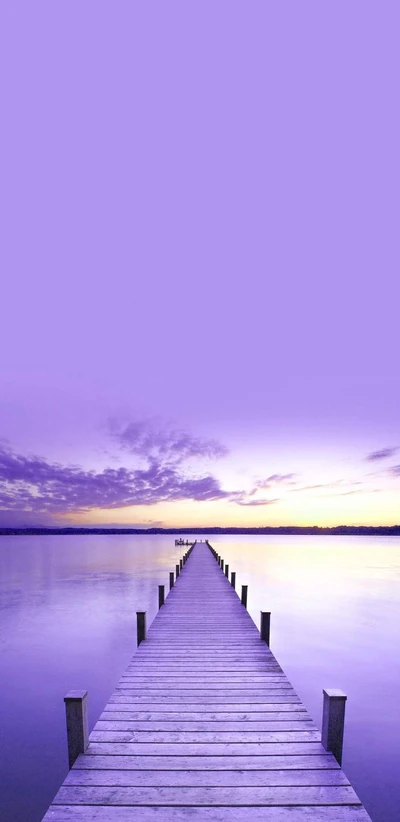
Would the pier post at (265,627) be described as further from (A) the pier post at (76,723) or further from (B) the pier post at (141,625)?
(A) the pier post at (76,723)

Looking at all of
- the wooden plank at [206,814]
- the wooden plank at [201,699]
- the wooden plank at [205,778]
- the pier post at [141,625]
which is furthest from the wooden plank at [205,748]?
the pier post at [141,625]

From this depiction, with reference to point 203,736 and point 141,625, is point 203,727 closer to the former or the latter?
point 203,736

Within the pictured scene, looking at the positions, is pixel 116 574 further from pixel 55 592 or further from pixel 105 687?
pixel 105 687

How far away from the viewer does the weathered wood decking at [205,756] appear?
351 cm

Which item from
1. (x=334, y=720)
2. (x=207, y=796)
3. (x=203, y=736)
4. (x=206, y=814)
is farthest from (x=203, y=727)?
(x=334, y=720)

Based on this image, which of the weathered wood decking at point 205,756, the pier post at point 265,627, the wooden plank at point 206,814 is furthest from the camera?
the pier post at point 265,627

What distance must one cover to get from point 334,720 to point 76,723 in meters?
2.74

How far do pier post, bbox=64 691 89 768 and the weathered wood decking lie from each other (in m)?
0.11

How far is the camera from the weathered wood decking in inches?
138

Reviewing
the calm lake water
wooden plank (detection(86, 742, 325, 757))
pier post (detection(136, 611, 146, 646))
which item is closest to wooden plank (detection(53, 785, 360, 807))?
wooden plank (detection(86, 742, 325, 757))

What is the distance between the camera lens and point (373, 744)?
9031 mm

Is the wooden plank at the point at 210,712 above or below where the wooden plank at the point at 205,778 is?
below

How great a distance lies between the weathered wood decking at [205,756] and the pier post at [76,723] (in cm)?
11

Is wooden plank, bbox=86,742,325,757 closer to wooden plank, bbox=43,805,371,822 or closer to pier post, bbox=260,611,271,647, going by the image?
wooden plank, bbox=43,805,371,822
